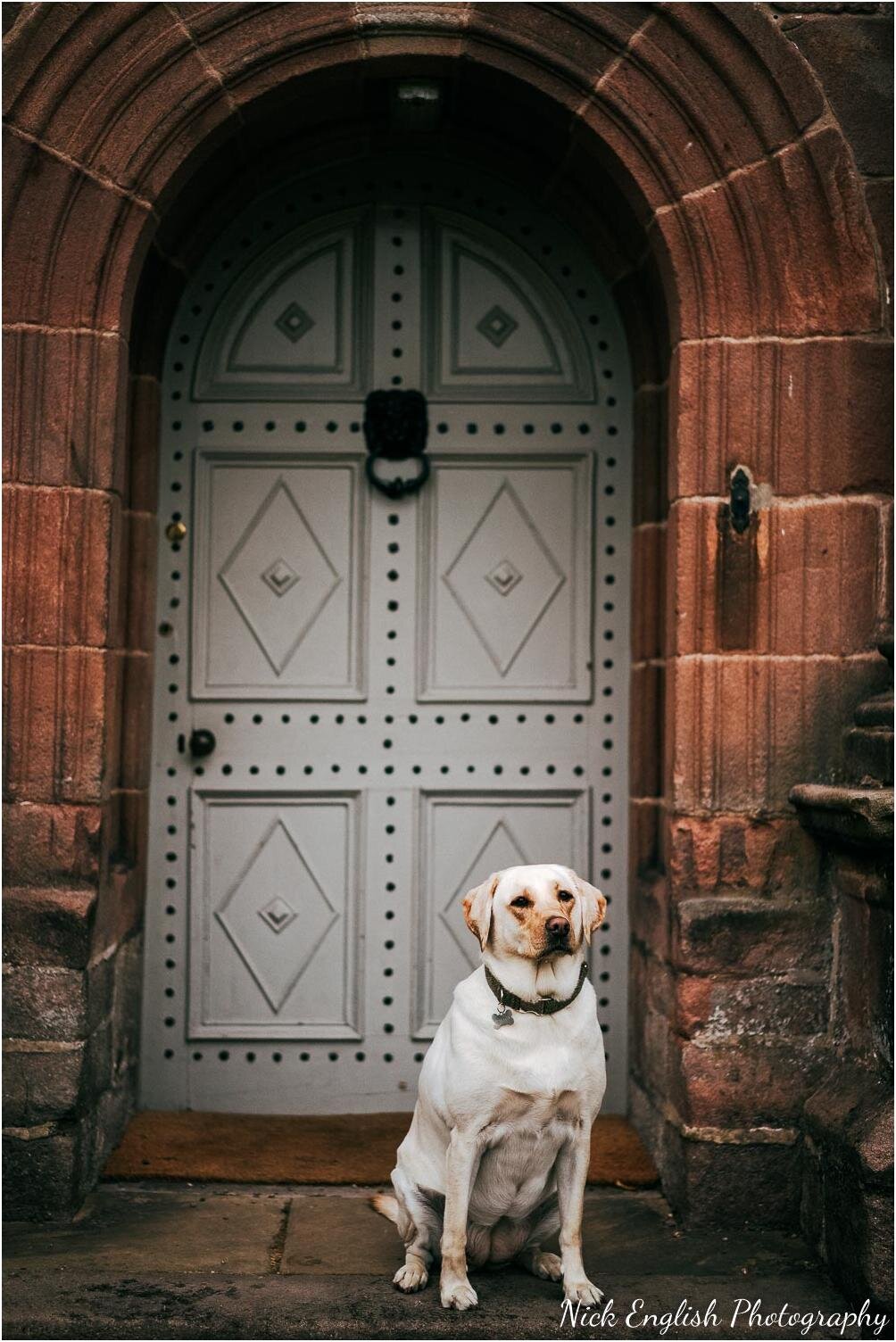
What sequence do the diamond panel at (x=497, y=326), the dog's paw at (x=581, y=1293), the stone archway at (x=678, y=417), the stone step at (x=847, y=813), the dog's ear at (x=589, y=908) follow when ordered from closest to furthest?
the dog's ear at (x=589, y=908) → the dog's paw at (x=581, y=1293) → the stone step at (x=847, y=813) → the stone archway at (x=678, y=417) → the diamond panel at (x=497, y=326)

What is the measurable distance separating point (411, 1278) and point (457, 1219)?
0.32 meters

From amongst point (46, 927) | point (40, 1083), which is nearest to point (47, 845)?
point (46, 927)

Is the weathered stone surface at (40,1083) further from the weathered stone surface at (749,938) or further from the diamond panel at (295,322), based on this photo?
the diamond panel at (295,322)

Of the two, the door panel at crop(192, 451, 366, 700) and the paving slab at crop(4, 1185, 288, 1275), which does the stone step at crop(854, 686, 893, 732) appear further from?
the paving slab at crop(4, 1185, 288, 1275)

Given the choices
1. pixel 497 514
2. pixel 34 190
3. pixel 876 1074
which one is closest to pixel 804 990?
pixel 876 1074

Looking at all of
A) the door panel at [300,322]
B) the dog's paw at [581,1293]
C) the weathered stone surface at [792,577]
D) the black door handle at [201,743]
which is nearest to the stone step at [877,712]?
the weathered stone surface at [792,577]

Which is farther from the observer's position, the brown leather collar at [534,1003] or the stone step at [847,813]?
the stone step at [847,813]

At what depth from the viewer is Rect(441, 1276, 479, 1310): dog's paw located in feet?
12.0

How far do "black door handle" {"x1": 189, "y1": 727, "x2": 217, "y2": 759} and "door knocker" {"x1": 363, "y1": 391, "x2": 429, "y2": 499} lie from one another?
1144 mm

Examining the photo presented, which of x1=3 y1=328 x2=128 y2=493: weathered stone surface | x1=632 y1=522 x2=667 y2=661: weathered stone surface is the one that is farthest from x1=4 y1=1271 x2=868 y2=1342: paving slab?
x1=3 y1=328 x2=128 y2=493: weathered stone surface

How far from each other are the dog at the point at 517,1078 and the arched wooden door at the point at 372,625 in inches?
61.4

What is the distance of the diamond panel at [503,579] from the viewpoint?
17.5 feet

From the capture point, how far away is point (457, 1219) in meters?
3.61

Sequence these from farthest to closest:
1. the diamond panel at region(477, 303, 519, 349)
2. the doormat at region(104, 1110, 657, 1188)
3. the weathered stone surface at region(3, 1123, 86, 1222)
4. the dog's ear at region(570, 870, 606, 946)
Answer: the diamond panel at region(477, 303, 519, 349)
the doormat at region(104, 1110, 657, 1188)
the weathered stone surface at region(3, 1123, 86, 1222)
the dog's ear at region(570, 870, 606, 946)
